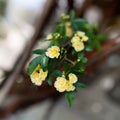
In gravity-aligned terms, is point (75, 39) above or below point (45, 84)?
above

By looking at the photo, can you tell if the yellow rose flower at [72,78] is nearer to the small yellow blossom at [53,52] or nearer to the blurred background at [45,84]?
the small yellow blossom at [53,52]

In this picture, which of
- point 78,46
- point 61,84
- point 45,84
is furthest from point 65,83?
point 45,84

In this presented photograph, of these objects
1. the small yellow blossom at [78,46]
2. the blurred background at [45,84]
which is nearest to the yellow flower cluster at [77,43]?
the small yellow blossom at [78,46]

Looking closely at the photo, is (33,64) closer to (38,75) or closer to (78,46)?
(38,75)

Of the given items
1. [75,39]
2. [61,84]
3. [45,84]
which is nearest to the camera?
[61,84]

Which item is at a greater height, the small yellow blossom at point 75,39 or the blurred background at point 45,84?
the small yellow blossom at point 75,39

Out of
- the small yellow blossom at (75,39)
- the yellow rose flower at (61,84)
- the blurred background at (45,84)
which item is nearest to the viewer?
the yellow rose flower at (61,84)
